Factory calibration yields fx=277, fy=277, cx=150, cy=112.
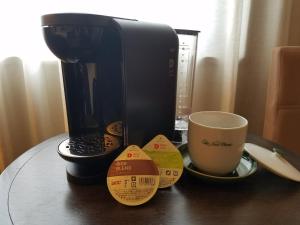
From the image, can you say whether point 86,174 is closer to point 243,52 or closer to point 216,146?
point 216,146

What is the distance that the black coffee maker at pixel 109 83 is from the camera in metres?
0.49

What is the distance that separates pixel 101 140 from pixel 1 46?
2.65 feet

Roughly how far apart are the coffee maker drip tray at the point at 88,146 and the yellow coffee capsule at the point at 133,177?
51 millimetres

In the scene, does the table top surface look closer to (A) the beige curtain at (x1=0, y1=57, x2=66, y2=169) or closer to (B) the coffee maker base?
(B) the coffee maker base

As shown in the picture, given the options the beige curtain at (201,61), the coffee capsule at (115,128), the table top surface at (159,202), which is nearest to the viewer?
the table top surface at (159,202)

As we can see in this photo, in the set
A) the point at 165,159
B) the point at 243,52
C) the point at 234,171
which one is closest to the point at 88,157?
the point at 165,159

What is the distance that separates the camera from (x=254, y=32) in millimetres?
1222

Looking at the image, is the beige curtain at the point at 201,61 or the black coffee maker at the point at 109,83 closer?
the black coffee maker at the point at 109,83

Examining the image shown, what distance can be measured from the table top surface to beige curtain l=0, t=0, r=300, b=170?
2.37ft

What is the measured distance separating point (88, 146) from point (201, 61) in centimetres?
82

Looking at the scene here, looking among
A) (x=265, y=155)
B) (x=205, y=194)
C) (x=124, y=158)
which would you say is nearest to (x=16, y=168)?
(x=124, y=158)

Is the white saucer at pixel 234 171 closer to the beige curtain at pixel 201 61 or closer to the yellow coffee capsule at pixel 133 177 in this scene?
the yellow coffee capsule at pixel 133 177

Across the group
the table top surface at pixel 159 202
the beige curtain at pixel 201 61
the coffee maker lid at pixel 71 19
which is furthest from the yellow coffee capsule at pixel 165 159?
the beige curtain at pixel 201 61

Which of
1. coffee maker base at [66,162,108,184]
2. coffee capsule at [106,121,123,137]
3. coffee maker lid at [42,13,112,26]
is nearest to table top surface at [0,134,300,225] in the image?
coffee maker base at [66,162,108,184]
